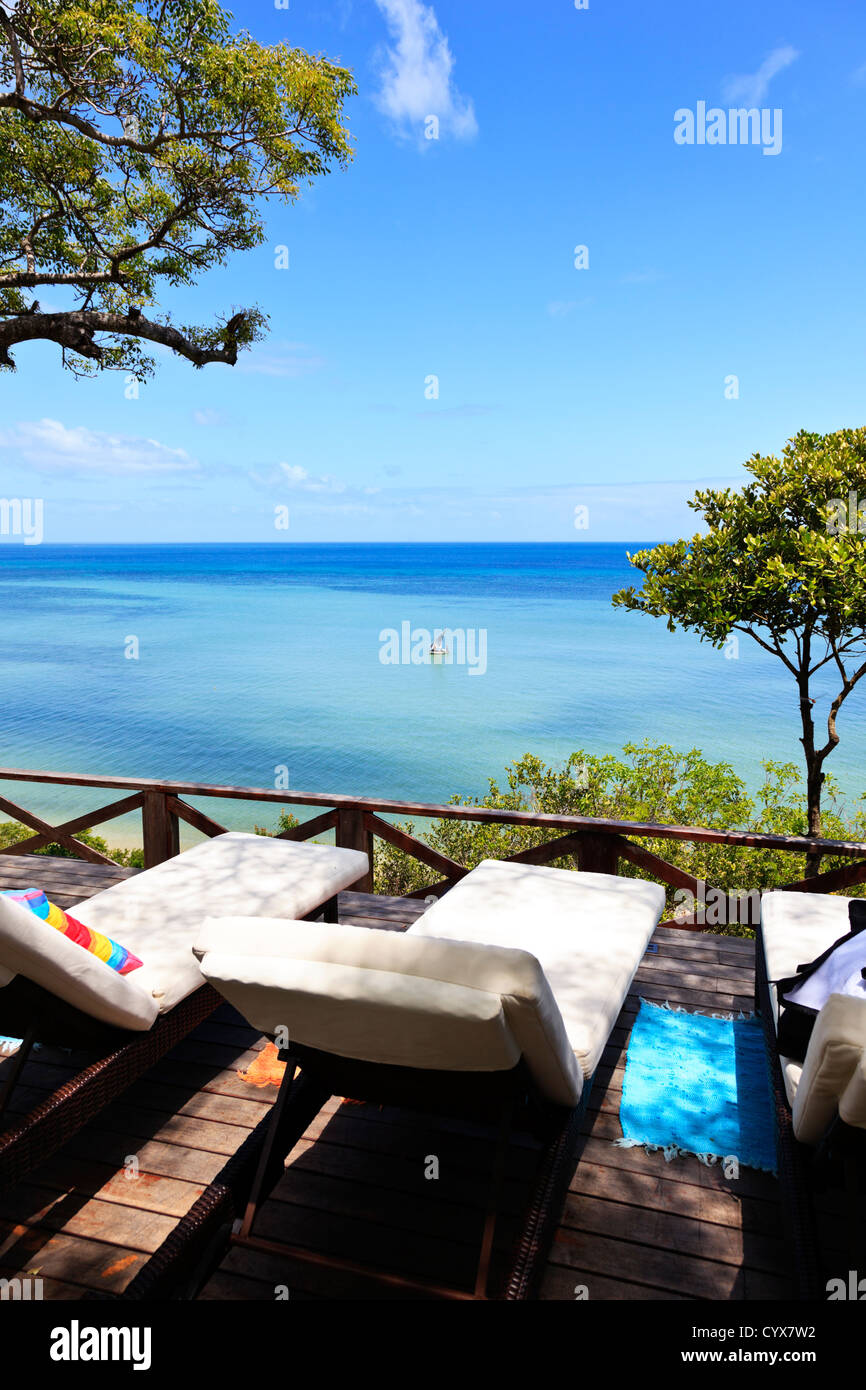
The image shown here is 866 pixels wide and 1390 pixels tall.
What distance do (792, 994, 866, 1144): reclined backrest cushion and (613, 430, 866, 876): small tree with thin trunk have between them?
360 centimetres

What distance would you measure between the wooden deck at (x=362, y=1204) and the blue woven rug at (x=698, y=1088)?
0.23ft

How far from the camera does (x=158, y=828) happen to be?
15.9 feet

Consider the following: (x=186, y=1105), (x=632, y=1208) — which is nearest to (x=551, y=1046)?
(x=632, y=1208)

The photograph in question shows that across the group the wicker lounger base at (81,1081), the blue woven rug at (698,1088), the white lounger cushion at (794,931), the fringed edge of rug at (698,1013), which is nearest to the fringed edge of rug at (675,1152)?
the blue woven rug at (698,1088)

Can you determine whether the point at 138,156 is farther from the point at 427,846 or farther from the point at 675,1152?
the point at 675,1152

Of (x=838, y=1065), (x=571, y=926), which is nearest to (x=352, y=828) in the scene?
(x=571, y=926)

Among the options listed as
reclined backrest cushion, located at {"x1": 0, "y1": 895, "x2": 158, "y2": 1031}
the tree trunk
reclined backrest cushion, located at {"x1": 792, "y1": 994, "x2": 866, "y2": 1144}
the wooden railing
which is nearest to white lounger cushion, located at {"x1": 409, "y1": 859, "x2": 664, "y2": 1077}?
reclined backrest cushion, located at {"x1": 792, "y1": 994, "x2": 866, "y2": 1144}

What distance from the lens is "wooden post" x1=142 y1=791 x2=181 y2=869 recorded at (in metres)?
4.81

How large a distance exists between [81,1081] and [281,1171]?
0.65 m

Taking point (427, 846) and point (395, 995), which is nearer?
point (395, 995)

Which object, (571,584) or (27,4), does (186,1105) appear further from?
(571,584)

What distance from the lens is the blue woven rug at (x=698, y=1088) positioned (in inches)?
94.1

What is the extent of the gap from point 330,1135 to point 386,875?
234 inches

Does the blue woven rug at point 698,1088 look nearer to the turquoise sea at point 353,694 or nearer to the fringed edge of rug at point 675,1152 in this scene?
the fringed edge of rug at point 675,1152
